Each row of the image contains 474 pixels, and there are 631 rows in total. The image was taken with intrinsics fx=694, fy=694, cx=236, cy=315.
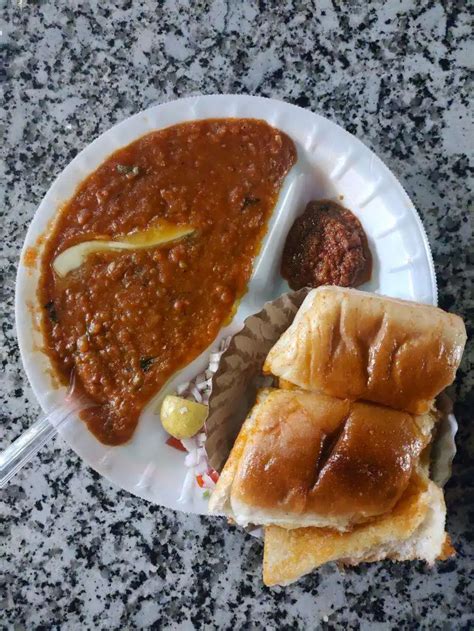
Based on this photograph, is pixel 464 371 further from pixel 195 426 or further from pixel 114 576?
A: pixel 114 576

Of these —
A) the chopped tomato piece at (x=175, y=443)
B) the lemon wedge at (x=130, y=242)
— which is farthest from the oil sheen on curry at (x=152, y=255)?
the chopped tomato piece at (x=175, y=443)

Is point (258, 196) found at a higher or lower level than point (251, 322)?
higher

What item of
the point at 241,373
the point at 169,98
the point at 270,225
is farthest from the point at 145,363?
the point at 169,98

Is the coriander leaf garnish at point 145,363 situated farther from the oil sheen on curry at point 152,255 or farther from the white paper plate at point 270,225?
the white paper plate at point 270,225

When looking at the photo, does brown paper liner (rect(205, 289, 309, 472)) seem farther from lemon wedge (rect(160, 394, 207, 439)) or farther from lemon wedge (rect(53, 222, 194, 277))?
lemon wedge (rect(53, 222, 194, 277))

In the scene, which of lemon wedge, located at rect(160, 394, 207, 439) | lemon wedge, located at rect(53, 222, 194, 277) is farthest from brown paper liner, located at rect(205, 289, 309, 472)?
lemon wedge, located at rect(53, 222, 194, 277)

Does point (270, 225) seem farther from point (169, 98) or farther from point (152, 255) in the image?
point (169, 98)

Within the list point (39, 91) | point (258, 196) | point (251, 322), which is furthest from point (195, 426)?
point (39, 91)
